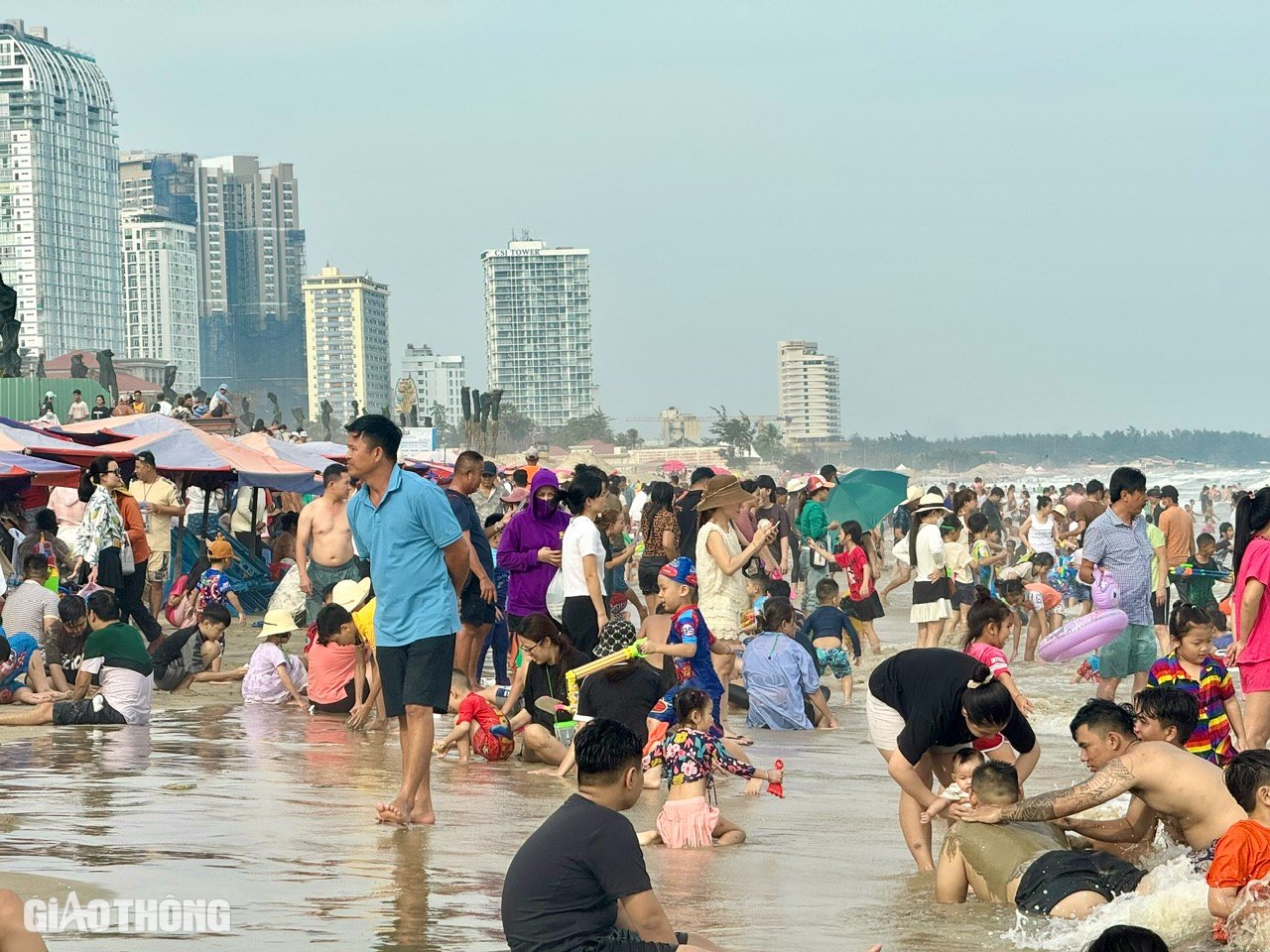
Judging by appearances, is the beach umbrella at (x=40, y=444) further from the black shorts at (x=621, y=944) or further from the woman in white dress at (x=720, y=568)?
the black shorts at (x=621, y=944)

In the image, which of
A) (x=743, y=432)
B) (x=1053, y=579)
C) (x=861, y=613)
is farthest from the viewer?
(x=743, y=432)

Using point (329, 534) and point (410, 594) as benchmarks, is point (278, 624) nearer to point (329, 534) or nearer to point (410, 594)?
point (329, 534)

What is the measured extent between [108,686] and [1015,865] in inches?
236

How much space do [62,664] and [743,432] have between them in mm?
131719

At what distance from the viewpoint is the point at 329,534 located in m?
13.3

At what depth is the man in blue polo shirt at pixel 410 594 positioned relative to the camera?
22.2ft

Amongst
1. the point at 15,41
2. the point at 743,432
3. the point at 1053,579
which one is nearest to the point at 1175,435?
the point at 743,432

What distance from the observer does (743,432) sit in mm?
142250

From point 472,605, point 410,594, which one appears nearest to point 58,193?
point 472,605

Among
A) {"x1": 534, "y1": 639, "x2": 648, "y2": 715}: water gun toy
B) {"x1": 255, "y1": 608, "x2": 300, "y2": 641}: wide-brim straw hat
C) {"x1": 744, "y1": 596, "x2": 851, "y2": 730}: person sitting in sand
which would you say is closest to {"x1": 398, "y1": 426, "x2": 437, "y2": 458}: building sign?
{"x1": 255, "y1": 608, "x2": 300, "y2": 641}: wide-brim straw hat

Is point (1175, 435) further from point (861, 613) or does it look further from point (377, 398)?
point (861, 613)

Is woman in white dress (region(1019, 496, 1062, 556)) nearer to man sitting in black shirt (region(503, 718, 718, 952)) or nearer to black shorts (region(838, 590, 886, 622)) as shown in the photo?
black shorts (region(838, 590, 886, 622))

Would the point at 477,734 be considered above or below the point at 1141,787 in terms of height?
below

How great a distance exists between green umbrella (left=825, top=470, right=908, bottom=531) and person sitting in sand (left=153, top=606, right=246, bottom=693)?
7.95 m
